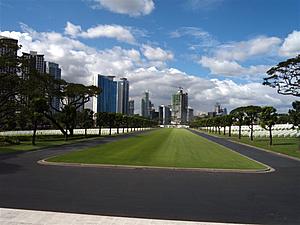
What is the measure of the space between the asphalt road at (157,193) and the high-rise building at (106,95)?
99.2 m

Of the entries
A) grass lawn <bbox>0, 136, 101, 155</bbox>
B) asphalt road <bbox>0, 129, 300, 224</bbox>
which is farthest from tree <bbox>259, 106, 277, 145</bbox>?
Result: asphalt road <bbox>0, 129, 300, 224</bbox>

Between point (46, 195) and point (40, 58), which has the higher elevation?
point (40, 58)

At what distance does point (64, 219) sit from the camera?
8.01m

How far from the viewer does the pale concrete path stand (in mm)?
7766

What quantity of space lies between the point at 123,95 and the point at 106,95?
35.0 m

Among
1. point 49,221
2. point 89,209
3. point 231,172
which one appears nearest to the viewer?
point 49,221

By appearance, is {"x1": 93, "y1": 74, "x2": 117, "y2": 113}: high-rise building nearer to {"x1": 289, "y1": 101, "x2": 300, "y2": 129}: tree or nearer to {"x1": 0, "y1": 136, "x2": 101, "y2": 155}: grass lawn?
{"x1": 0, "y1": 136, "x2": 101, "y2": 155}: grass lawn

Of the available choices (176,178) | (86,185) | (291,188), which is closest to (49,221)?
(86,185)

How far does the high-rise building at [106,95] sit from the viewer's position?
118869 millimetres

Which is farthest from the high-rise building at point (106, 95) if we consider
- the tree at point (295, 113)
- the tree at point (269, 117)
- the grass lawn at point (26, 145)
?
the tree at point (295, 113)

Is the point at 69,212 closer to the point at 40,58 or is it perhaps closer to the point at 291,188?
the point at 291,188

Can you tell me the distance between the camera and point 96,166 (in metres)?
18.5

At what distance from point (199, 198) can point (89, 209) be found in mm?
3381

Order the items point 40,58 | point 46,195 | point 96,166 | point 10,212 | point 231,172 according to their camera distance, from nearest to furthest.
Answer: point 10,212
point 46,195
point 231,172
point 96,166
point 40,58
